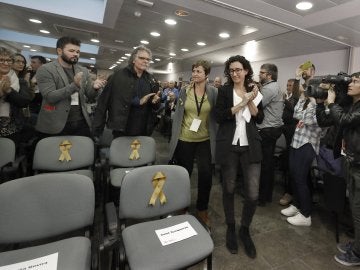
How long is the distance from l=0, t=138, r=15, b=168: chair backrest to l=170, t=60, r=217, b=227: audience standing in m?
1.25

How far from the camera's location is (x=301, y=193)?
208 centimetres

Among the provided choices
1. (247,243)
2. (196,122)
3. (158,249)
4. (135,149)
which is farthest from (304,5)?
(158,249)

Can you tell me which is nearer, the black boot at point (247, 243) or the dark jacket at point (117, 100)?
the black boot at point (247, 243)

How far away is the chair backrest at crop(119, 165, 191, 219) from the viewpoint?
1.23 m

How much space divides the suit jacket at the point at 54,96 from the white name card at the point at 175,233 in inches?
49.3

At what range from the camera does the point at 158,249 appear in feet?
3.51

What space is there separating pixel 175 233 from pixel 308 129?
1520mm

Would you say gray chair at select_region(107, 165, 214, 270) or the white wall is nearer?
gray chair at select_region(107, 165, 214, 270)

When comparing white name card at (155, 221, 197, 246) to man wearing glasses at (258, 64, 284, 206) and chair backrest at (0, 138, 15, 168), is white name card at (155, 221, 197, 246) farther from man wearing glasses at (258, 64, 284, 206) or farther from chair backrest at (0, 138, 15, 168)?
man wearing glasses at (258, 64, 284, 206)

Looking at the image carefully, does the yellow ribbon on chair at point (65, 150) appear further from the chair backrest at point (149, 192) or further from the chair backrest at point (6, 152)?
the chair backrest at point (149, 192)

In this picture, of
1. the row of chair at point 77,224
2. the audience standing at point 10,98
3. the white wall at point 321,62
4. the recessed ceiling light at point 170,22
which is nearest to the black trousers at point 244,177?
the row of chair at point 77,224

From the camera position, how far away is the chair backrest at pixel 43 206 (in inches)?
40.1

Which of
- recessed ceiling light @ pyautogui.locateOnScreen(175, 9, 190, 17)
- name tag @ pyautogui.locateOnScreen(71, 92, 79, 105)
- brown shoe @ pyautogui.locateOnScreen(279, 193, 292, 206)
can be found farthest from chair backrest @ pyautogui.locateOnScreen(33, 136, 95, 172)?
recessed ceiling light @ pyautogui.locateOnScreen(175, 9, 190, 17)

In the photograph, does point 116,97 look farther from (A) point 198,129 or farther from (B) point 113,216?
(B) point 113,216
